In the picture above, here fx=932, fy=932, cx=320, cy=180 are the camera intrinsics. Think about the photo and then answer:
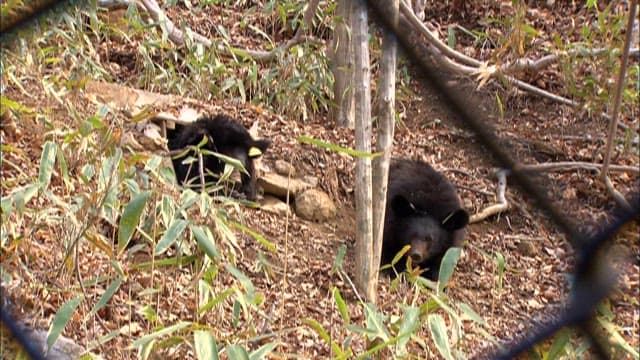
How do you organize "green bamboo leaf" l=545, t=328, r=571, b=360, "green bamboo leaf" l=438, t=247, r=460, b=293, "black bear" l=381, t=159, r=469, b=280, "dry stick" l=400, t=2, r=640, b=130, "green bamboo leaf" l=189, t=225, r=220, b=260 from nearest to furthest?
"dry stick" l=400, t=2, r=640, b=130, "green bamboo leaf" l=545, t=328, r=571, b=360, "green bamboo leaf" l=438, t=247, r=460, b=293, "green bamboo leaf" l=189, t=225, r=220, b=260, "black bear" l=381, t=159, r=469, b=280

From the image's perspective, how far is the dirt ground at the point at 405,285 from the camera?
104 cm

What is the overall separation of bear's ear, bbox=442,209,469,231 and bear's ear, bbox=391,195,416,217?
166 mm

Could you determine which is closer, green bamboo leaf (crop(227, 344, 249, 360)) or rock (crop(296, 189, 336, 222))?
green bamboo leaf (crop(227, 344, 249, 360))

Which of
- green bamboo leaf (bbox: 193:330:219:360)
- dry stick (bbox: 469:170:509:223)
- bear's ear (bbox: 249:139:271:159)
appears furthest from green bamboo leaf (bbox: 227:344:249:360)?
bear's ear (bbox: 249:139:271:159)

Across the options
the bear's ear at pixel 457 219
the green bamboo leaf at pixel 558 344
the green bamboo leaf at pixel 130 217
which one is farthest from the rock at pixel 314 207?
the green bamboo leaf at pixel 558 344

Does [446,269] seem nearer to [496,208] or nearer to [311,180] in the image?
[496,208]

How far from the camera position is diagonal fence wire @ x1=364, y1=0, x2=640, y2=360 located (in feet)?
2.08

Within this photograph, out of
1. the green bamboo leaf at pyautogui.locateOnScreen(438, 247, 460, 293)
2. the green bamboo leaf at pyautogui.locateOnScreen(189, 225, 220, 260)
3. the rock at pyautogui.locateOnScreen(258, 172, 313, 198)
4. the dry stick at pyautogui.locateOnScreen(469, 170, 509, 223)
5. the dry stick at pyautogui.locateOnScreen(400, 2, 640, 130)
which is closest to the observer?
the dry stick at pyautogui.locateOnScreen(400, 2, 640, 130)

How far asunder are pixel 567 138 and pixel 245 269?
40.3 inches

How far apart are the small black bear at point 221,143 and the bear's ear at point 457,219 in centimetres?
66

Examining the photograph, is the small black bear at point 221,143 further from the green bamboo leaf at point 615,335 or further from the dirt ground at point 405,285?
the green bamboo leaf at point 615,335

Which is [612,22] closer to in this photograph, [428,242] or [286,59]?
[428,242]

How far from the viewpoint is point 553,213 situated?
67 cm

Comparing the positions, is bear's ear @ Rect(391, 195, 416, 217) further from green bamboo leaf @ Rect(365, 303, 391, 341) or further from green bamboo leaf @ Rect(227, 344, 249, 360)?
green bamboo leaf @ Rect(227, 344, 249, 360)
